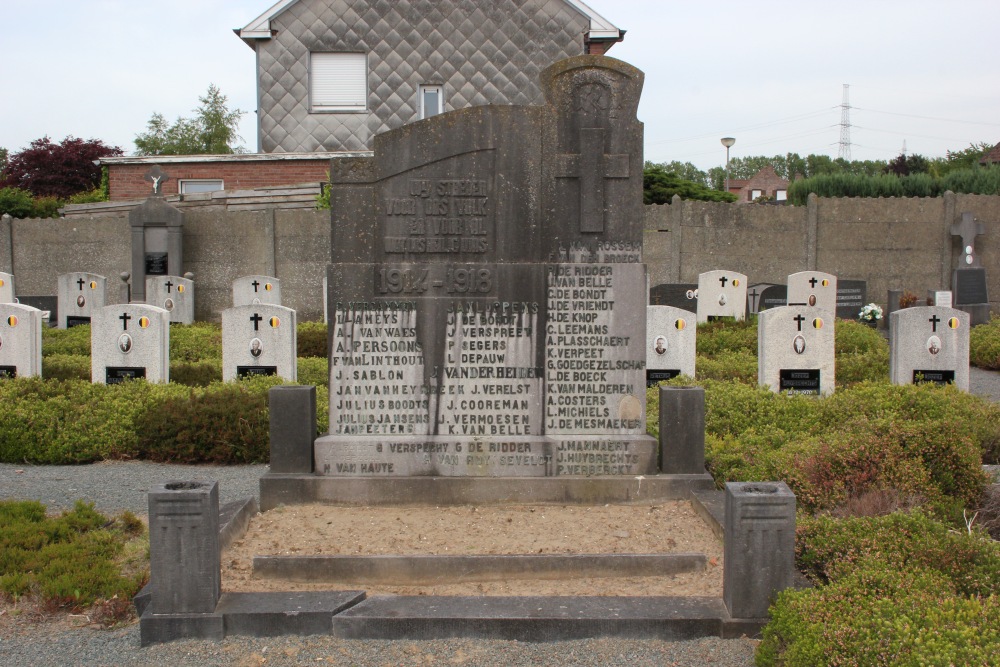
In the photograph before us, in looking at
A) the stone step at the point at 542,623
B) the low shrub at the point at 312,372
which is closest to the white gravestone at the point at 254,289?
the low shrub at the point at 312,372

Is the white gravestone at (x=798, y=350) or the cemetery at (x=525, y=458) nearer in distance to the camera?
the cemetery at (x=525, y=458)

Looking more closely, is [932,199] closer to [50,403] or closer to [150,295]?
[150,295]

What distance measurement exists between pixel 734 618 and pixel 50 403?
759 centimetres

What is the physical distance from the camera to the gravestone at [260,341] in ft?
36.6

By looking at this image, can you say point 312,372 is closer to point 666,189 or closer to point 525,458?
point 525,458

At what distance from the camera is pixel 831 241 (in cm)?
2088

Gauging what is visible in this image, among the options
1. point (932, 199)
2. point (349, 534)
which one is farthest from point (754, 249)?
point (349, 534)

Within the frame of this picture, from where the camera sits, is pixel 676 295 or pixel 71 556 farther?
pixel 676 295

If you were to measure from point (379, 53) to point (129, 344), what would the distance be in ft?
58.7

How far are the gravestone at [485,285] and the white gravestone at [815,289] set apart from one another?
404 inches

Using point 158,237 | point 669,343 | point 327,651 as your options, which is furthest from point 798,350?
point 158,237

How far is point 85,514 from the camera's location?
646 cm

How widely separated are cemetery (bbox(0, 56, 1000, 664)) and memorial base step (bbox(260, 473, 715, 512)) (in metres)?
0.02

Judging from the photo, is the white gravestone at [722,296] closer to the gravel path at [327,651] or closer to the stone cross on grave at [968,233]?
the stone cross on grave at [968,233]
